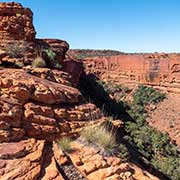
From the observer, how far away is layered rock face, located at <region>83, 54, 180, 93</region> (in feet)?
113

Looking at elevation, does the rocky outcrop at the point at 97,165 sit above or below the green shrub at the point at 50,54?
below

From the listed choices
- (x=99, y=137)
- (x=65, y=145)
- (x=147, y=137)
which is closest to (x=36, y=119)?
(x=65, y=145)

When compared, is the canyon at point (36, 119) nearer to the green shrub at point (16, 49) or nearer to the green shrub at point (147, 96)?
the green shrub at point (16, 49)

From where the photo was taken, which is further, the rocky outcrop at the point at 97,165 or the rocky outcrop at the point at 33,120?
the rocky outcrop at the point at 97,165

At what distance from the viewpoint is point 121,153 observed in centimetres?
1001

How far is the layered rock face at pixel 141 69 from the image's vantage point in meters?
34.3

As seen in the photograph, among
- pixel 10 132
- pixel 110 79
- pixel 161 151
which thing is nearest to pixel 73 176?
pixel 10 132

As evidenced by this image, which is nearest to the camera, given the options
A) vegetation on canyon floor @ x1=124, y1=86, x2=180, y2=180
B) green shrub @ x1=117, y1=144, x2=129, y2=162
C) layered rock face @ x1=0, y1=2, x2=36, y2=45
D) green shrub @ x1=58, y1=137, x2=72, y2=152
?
green shrub @ x1=58, y1=137, x2=72, y2=152

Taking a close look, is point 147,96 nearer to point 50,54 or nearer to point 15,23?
point 50,54

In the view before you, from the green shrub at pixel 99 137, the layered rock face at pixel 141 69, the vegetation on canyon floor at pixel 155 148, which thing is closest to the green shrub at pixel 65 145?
the green shrub at pixel 99 137

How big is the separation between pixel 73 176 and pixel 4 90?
3.12 meters

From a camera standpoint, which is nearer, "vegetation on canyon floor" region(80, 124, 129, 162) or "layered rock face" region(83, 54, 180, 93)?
"vegetation on canyon floor" region(80, 124, 129, 162)

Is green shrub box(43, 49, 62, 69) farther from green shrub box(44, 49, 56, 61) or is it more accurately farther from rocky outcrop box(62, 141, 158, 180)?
rocky outcrop box(62, 141, 158, 180)

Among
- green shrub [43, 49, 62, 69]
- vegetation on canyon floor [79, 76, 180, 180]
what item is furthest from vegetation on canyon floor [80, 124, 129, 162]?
green shrub [43, 49, 62, 69]
